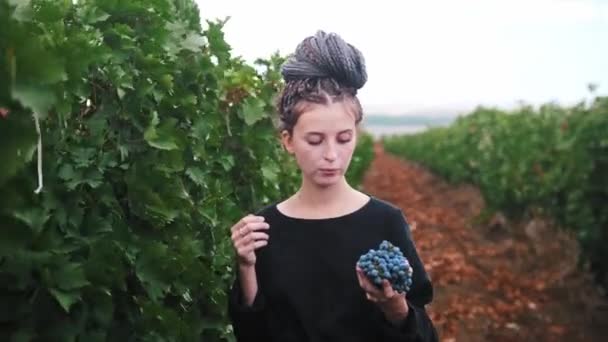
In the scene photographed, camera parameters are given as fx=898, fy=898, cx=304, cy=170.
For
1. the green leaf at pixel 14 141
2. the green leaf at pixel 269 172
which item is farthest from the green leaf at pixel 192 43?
the green leaf at pixel 14 141

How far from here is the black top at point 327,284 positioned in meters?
2.71

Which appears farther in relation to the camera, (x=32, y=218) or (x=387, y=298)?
(x=387, y=298)

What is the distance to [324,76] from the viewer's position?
2746mm

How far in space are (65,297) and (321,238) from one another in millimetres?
775

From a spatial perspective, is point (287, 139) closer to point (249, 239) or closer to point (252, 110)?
point (249, 239)

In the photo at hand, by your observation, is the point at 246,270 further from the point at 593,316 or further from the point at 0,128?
the point at 593,316

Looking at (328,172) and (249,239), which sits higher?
(328,172)

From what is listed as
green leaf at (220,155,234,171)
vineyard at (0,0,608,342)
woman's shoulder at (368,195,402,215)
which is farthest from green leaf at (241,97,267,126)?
woman's shoulder at (368,195,402,215)

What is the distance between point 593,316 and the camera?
869cm

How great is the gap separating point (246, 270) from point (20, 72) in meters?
1.21

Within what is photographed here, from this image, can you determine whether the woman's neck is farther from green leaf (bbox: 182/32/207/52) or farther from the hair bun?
green leaf (bbox: 182/32/207/52)

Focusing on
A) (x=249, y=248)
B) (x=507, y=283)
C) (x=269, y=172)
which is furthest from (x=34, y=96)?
(x=507, y=283)

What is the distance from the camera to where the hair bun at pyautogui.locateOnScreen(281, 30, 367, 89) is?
2727 millimetres

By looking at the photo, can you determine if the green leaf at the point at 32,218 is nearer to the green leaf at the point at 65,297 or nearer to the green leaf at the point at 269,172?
the green leaf at the point at 65,297
